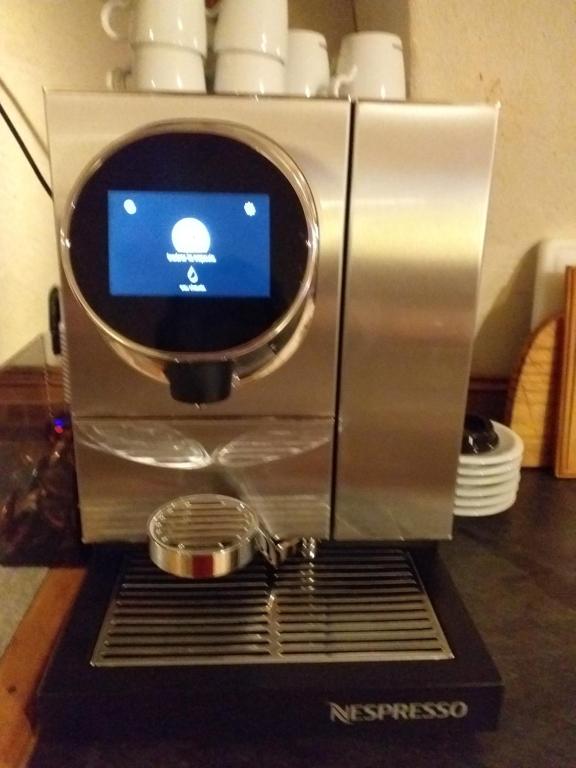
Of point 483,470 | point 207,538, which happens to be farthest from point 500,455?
point 207,538

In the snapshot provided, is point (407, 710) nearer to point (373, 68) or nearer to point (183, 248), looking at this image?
point (183, 248)

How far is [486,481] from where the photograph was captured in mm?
763

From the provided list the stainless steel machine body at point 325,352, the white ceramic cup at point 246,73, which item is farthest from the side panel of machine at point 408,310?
the white ceramic cup at point 246,73

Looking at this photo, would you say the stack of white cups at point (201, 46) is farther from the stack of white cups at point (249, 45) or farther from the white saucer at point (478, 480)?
the white saucer at point (478, 480)

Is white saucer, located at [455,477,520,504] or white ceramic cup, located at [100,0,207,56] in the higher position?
white ceramic cup, located at [100,0,207,56]

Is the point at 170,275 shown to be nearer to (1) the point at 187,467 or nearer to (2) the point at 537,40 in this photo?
(1) the point at 187,467

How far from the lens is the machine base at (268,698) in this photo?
18.2 inches

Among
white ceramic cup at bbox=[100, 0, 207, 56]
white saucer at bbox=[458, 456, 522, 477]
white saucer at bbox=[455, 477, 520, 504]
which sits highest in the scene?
white ceramic cup at bbox=[100, 0, 207, 56]

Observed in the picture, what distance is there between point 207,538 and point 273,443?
0.10 m

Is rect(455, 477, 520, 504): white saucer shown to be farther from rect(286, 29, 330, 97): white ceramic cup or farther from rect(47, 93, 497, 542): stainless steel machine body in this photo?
rect(286, 29, 330, 97): white ceramic cup

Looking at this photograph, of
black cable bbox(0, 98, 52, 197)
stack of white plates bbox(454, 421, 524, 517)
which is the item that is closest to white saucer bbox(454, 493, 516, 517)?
stack of white plates bbox(454, 421, 524, 517)

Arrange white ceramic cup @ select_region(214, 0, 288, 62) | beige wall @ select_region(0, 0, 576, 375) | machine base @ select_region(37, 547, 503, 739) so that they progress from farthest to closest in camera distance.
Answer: beige wall @ select_region(0, 0, 576, 375), white ceramic cup @ select_region(214, 0, 288, 62), machine base @ select_region(37, 547, 503, 739)

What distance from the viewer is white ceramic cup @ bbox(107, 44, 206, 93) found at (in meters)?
0.55

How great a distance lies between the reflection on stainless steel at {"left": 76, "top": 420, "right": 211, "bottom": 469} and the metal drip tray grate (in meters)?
0.09
